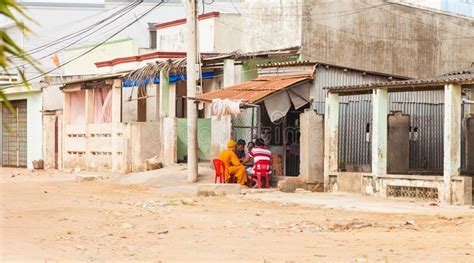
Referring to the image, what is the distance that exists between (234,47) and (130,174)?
674 cm

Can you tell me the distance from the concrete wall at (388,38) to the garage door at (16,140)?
18.2 meters

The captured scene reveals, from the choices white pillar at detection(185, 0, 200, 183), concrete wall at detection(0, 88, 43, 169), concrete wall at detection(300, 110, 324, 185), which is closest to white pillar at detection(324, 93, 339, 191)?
concrete wall at detection(300, 110, 324, 185)

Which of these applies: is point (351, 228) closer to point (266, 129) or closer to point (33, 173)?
point (266, 129)

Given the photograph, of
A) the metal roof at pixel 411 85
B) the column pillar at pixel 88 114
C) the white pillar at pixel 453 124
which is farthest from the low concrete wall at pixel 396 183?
the column pillar at pixel 88 114

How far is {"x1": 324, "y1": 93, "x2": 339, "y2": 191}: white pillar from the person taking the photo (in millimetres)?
20906

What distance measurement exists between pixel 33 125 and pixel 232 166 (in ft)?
61.3

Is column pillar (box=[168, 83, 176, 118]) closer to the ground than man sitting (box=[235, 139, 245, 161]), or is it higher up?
higher up

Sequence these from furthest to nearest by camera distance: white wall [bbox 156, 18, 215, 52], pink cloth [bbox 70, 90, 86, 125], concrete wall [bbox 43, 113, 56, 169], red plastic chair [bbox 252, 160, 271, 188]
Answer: concrete wall [bbox 43, 113, 56, 169], pink cloth [bbox 70, 90, 86, 125], white wall [bbox 156, 18, 215, 52], red plastic chair [bbox 252, 160, 271, 188]

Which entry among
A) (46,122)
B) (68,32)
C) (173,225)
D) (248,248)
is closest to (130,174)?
(46,122)

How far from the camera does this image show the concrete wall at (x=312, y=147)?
21297 mm

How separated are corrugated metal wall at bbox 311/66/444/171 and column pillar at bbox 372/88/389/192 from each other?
206cm

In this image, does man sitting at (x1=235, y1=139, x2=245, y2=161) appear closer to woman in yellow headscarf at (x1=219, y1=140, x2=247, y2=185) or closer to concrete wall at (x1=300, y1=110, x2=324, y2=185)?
woman in yellow headscarf at (x1=219, y1=140, x2=247, y2=185)

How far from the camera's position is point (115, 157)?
1202 inches

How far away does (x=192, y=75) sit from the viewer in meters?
23.2
